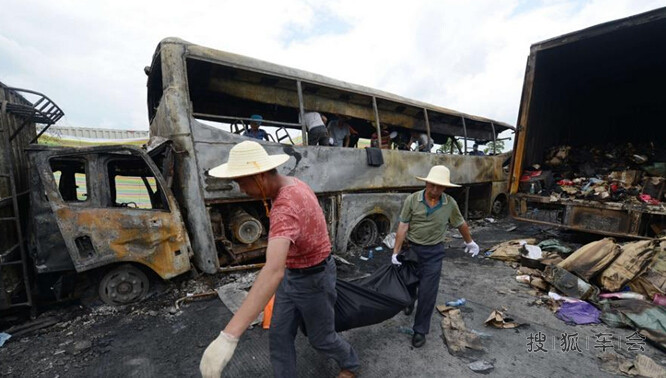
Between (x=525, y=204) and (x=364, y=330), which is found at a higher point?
(x=525, y=204)

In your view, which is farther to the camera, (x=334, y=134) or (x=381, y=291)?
(x=334, y=134)

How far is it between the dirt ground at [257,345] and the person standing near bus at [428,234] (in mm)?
335

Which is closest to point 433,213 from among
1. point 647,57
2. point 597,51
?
point 597,51

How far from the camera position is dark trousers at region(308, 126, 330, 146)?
4.63 m

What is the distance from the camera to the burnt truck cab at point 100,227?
2871mm

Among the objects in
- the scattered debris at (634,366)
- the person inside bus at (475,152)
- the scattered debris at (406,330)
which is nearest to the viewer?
the scattered debris at (634,366)

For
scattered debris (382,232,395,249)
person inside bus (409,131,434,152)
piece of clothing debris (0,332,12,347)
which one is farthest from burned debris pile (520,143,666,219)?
piece of clothing debris (0,332,12,347)

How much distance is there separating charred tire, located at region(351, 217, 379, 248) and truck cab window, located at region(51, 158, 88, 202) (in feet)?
13.1

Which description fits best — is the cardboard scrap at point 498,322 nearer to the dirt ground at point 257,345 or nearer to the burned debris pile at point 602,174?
the dirt ground at point 257,345

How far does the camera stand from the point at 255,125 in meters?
4.70

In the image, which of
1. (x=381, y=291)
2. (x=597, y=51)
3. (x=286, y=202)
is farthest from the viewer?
(x=597, y=51)

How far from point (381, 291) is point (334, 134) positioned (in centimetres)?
377

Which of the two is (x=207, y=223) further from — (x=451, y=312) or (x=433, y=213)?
(x=451, y=312)

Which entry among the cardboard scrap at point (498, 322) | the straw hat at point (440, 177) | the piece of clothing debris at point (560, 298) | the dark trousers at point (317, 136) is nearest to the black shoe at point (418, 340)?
the cardboard scrap at point (498, 322)
